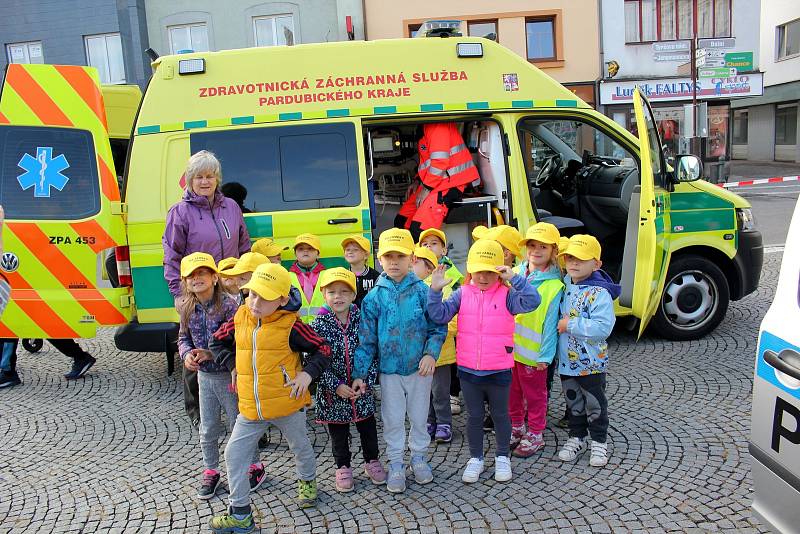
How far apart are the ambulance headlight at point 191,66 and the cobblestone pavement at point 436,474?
241 cm

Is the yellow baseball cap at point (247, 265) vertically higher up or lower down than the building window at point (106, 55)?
lower down

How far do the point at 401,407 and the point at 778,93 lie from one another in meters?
29.3

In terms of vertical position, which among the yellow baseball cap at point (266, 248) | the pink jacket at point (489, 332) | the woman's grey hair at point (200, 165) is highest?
the woman's grey hair at point (200, 165)

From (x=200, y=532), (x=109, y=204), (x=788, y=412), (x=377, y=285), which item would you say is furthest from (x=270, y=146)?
(x=788, y=412)

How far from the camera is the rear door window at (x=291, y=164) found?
4.81 metres

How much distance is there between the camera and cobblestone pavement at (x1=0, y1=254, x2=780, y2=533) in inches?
122

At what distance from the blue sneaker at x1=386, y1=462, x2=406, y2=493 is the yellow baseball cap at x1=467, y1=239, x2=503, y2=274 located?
1087mm

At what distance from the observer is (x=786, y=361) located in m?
2.09

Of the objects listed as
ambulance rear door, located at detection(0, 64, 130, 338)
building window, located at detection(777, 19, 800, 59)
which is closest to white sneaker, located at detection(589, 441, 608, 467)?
ambulance rear door, located at detection(0, 64, 130, 338)

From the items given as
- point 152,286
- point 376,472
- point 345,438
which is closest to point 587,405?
point 376,472

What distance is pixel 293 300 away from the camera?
3143 millimetres

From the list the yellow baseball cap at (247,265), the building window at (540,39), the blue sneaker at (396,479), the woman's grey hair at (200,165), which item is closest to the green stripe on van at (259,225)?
the woman's grey hair at (200,165)

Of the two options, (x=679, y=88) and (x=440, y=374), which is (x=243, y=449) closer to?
(x=440, y=374)

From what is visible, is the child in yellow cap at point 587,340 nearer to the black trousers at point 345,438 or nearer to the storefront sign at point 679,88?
the black trousers at point 345,438
